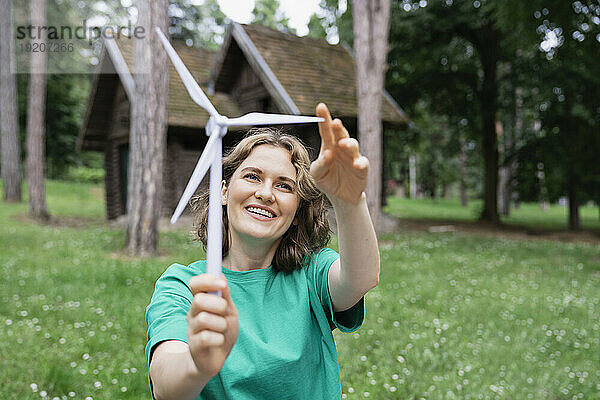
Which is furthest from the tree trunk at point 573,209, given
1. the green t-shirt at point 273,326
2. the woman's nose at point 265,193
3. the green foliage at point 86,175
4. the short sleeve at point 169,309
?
the green foliage at point 86,175

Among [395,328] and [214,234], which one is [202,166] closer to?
[214,234]

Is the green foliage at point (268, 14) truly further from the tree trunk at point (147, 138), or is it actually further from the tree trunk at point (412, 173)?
the tree trunk at point (147, 138)

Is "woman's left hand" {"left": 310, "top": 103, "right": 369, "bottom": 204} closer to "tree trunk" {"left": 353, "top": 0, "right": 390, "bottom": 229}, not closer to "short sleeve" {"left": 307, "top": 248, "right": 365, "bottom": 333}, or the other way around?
"short sleeve" {"left": 307, "top": 248, "right": 365, "bottom": 333}

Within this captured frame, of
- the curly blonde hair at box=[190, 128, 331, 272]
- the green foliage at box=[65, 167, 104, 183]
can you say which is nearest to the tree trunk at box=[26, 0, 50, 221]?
the green foliage at box=[65, 167, 104, 183]

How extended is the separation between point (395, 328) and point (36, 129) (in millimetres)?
14279

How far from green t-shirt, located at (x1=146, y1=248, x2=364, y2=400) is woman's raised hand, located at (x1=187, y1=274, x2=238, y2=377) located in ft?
1.24

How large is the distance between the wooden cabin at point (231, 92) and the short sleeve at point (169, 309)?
36.5 ft

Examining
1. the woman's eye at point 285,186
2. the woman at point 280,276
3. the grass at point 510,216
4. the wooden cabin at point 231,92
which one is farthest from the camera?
the grass at point 510,216

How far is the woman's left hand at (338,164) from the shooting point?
1.30 metres

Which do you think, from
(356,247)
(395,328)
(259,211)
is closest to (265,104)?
(395,328)

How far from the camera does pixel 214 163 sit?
4.10 ft

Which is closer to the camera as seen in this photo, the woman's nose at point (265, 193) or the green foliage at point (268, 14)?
the woman's nose at point (265, 193)

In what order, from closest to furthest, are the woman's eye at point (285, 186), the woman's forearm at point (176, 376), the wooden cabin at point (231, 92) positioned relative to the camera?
the woman's forearm at point (176, 376) < the woman's eye at point (285, 186) < the wooden cabin at point (231, 92)

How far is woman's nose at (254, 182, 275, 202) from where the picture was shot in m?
1.77
